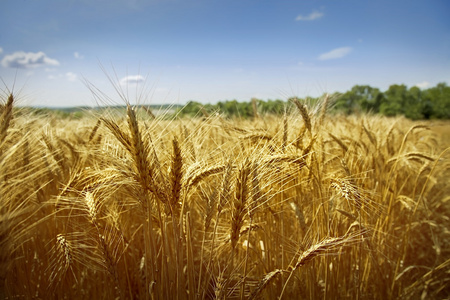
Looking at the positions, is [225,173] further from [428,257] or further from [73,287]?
[428,257]

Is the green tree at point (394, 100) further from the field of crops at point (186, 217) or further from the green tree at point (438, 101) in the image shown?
the field of crops at point (186, 217)

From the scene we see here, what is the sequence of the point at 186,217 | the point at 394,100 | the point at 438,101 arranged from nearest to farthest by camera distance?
1. the point at 186,217
2. the point at 438,101
3. the point at 394,100

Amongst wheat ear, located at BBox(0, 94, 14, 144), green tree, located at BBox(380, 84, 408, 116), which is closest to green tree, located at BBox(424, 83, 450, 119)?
green tree, located at BBox(380, 84, 408, 116)

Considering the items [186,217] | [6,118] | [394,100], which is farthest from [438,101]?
[6,118]

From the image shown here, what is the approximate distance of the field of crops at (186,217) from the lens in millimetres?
1120

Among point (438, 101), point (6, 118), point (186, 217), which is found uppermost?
point (438, 101)

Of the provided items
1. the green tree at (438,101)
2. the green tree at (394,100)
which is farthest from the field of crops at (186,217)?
the green tree at (438,101)

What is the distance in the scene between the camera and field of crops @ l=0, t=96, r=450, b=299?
3.67ft

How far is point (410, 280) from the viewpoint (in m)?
2.38

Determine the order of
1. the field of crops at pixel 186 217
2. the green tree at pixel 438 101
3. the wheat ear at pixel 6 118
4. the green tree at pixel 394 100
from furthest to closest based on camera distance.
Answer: the green tree at pixel 394 100, the green tree at pixel 438 101, the wheat ear at pixel 6 118, the field of crops at pixel 186 217

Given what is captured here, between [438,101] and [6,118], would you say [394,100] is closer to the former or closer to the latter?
[438,101]

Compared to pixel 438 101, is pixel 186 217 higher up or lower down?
lower down

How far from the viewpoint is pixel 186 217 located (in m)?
1.16

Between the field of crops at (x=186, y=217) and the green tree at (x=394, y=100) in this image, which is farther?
the green tree at (x=394, y=100)
